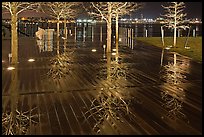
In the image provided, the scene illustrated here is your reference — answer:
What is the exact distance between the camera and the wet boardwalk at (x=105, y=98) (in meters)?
6.71

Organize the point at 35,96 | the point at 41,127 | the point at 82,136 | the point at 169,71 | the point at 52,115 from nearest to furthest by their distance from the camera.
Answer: the point at 82,136
the point at 41,127
the point at 52,115
the point at 35,96
the point at 169,71

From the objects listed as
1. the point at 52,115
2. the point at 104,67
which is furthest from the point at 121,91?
the point at 104,67

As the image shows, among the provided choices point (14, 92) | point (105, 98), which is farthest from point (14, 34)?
point (105, 98)

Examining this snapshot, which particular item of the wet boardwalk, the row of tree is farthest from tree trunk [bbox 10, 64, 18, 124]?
the row of tree

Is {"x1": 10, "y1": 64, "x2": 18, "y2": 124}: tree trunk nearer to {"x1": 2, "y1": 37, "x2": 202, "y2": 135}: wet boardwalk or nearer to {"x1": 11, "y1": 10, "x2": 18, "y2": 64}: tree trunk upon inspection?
{"x1": 2, "y1": 37, "x2": 202, "y2": 135}: wet boardwalk

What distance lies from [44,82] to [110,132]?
558cm

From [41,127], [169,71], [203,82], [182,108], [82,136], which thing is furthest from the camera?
[169,71]

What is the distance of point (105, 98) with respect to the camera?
9078 mm

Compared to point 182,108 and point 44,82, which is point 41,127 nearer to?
point 182,108

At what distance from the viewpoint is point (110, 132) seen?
249 inches

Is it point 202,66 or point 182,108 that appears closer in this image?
point 182,108

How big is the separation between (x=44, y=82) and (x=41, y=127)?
484 cm

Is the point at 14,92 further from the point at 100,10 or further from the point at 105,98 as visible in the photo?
the point at 100,10

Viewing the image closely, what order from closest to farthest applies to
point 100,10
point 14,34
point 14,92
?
point 14,92 → point 14,34 → point 100,10
